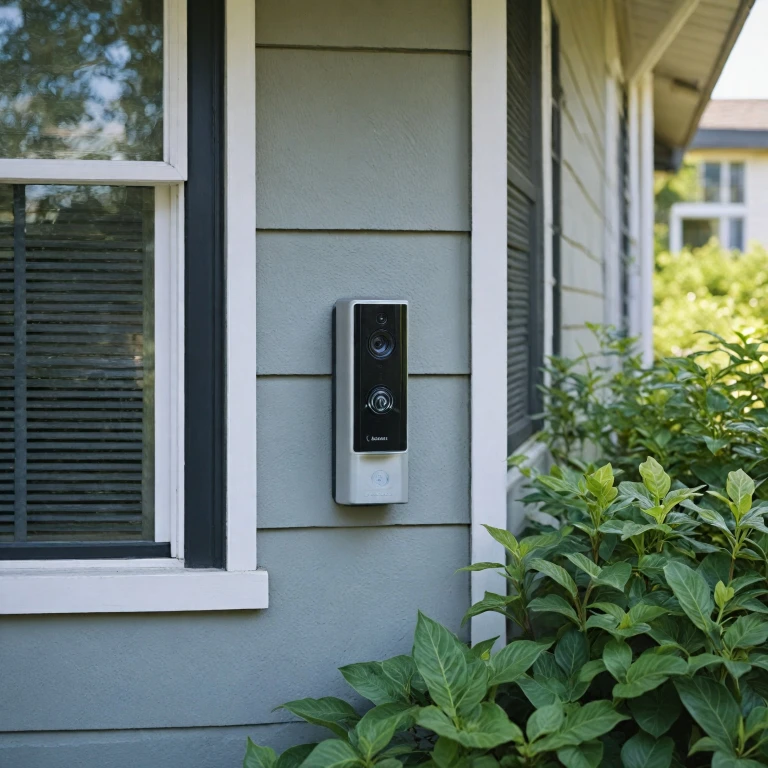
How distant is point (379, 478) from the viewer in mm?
2113

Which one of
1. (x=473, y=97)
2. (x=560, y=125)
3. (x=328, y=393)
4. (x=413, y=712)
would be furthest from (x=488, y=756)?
(x=560, y=125)

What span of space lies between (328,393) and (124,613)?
2.03 feet

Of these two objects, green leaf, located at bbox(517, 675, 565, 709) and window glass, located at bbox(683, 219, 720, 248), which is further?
window glass, located at bbox(683, 219, 720, 248)

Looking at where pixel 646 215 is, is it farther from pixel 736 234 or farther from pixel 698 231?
pixel 698 231

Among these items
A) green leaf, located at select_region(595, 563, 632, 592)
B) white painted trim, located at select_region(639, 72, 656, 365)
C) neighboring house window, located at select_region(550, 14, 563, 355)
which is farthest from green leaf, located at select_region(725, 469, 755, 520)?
white painted trim, located at select_region(639, 72, 656, 365)

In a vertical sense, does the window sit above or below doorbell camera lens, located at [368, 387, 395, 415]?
above

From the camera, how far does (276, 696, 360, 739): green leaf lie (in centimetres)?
196

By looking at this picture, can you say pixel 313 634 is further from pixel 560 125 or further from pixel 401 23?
pixel 560 125

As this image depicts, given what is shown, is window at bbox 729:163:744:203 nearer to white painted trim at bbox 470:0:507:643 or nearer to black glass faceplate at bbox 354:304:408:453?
white painted trim at bbox 470:0:507:643

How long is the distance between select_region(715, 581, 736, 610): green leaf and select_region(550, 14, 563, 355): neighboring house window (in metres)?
1.83

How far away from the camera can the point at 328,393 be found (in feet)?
7.14

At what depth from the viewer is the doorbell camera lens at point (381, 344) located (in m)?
2.08

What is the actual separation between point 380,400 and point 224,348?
1.14 feet

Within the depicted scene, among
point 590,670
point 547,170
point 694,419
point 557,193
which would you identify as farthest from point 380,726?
point 557,193
